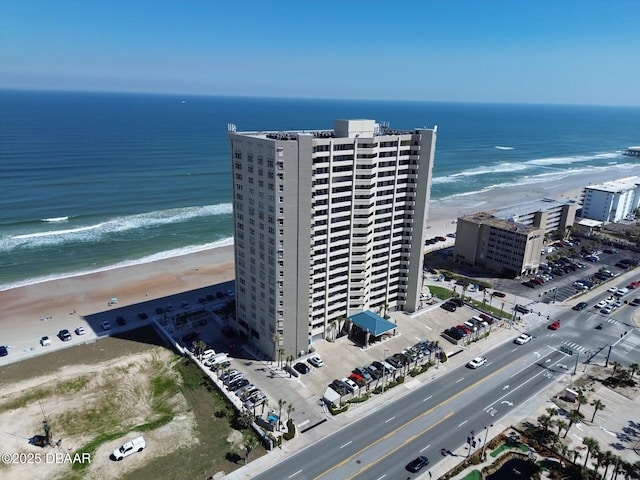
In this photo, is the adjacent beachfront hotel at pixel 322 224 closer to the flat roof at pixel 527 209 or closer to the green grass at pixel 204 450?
the green grass at pixel 204 450

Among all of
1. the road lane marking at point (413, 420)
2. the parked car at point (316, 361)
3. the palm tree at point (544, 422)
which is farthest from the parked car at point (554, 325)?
the parked car at point (316, 361)

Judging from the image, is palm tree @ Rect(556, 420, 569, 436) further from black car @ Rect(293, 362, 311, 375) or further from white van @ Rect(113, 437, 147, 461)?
white van @ Rect(113, 437, 147, 461)

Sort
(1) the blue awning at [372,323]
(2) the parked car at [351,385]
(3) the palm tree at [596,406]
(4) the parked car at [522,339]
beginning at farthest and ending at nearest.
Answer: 1. (4) the parked car at [522,339]
2. (1) the blue awning at [372,323]
3. (2) the parked car at [351,385]
4. (3) the palm tree at [596,406]

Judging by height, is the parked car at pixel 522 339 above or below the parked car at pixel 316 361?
below

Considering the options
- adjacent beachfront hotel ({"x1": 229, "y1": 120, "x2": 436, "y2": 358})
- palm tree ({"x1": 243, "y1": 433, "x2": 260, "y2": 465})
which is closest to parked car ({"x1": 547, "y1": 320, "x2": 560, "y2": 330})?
adjacent beachfront hotel ({"x1": 229, "y1": 120, "x2": 436, "y2": 358})

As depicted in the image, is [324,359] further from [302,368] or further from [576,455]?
[576,455]

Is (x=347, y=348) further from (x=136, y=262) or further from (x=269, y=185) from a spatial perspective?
(x=136, y=262)
